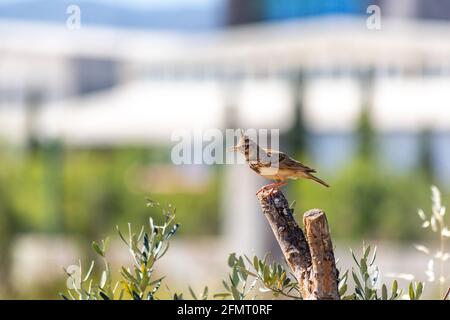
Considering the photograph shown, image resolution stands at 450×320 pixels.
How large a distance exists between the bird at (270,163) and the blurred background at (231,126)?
6.58 metres

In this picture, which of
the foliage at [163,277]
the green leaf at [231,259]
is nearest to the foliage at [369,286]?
the foliage at [163,277]

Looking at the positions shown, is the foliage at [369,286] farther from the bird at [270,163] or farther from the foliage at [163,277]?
the bird at [270,163]

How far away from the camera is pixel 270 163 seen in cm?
236

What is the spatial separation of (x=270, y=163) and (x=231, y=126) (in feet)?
33.1

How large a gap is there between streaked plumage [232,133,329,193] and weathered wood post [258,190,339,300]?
0.25 metres

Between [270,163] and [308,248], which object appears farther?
[270,163]

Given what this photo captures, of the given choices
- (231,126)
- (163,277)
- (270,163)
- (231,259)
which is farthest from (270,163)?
(231,126)

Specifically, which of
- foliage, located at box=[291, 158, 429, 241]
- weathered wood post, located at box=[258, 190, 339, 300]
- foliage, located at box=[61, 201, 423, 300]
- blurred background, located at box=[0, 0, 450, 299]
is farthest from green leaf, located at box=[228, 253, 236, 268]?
foliage, located at box=[291, 158, 429, 241]

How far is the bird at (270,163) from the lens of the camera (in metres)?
2.31

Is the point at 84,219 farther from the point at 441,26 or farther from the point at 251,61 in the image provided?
the point at 441,26

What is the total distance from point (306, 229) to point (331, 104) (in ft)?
56.9

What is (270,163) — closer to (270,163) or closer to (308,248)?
(270,163)

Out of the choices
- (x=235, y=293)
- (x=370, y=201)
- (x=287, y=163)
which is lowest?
(x=370, y=201)
